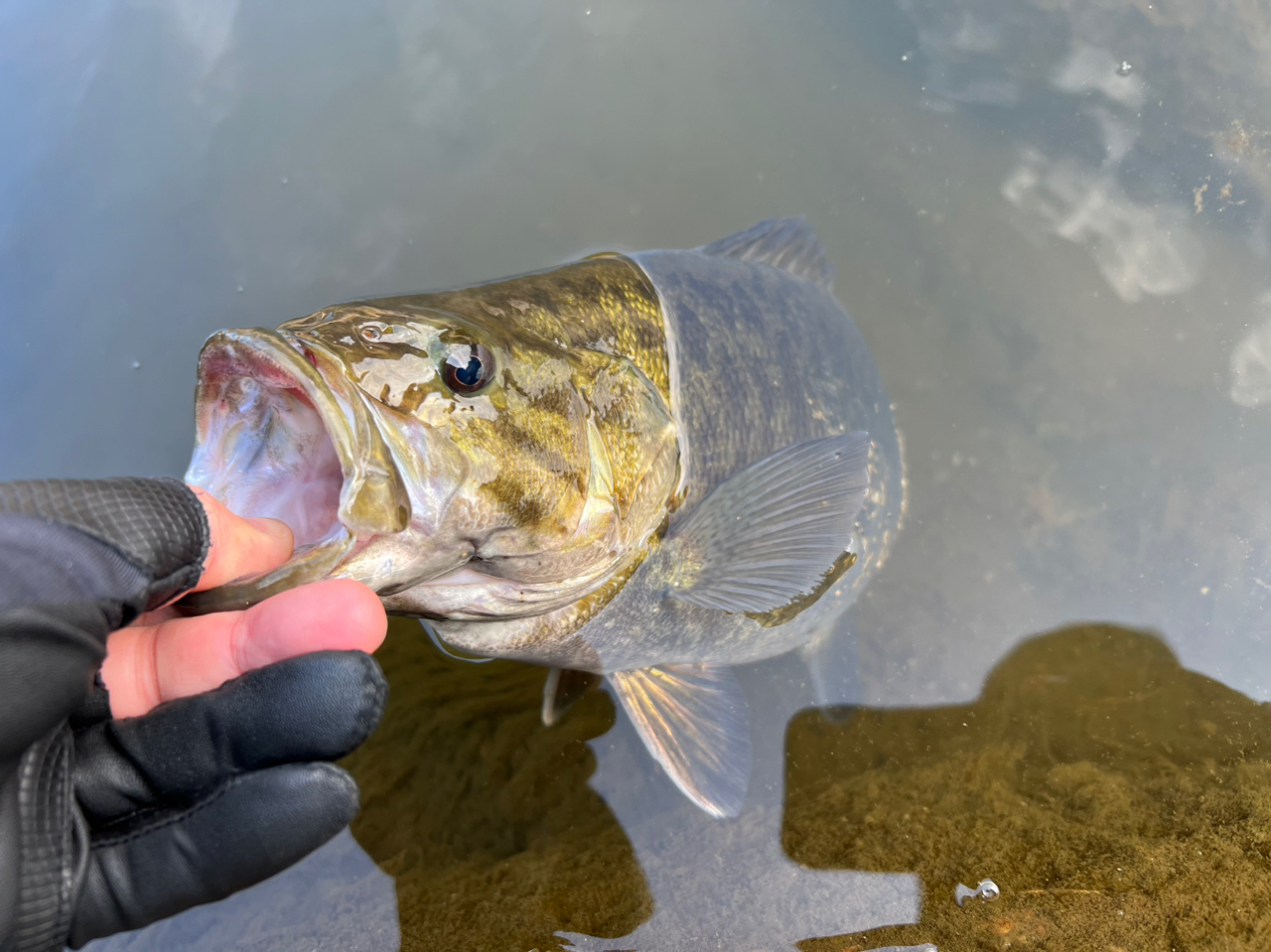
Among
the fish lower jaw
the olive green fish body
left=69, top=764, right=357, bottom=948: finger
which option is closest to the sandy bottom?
the olive green fish body

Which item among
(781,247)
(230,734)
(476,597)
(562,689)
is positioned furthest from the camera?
(781,247)

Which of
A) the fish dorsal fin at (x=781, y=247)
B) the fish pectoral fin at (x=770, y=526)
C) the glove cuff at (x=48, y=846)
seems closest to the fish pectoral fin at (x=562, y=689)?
the fish pectoral fin at (x=770, y=526)

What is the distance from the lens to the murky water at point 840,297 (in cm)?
231

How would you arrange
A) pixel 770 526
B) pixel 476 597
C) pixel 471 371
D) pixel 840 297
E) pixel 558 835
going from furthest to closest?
pixel 840 297 < pixel 558 835 < pixel 770 526 < pixel 476 597 < pixel 471 371

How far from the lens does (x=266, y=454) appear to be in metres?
1.38

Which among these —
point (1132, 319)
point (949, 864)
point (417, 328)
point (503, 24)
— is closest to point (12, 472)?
point (417, 328)

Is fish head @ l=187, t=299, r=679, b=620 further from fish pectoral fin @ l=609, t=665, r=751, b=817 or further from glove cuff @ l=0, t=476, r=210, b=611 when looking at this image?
fish pectoral fin @ l=609, t=665, r=751, b=817

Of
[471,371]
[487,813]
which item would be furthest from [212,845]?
[487,813]

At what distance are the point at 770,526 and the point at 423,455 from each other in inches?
40.9

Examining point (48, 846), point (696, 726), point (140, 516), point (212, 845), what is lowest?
point (696, 726)

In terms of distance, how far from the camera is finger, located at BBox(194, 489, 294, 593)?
1265 mm

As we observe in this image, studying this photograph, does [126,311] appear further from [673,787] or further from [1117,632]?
[1117,632]

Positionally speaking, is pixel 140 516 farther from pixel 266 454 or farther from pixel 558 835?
pixel 558 835

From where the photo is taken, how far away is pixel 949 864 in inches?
81.6
